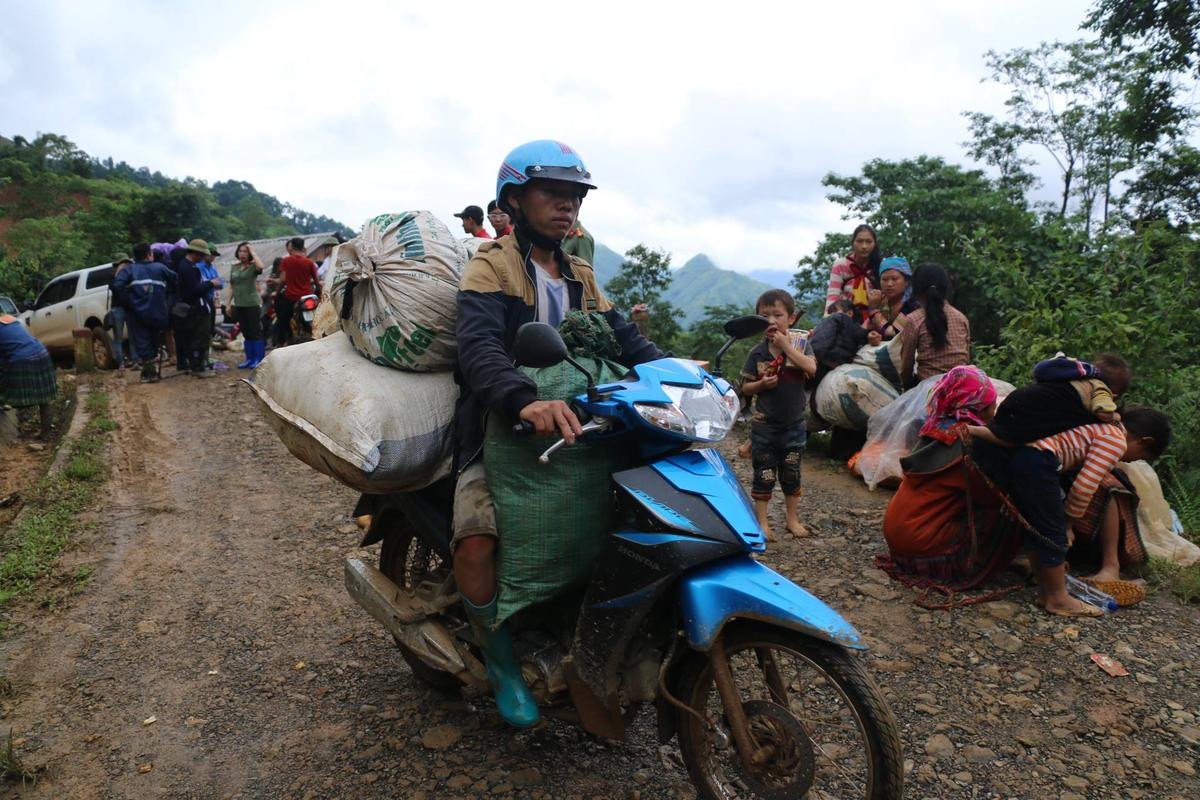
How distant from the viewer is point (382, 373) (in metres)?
2.76

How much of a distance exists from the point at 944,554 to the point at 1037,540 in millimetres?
485

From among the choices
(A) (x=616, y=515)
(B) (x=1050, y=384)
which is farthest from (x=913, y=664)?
(A) (x=616, y=515)

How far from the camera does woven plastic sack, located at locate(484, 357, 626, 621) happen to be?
2438mm

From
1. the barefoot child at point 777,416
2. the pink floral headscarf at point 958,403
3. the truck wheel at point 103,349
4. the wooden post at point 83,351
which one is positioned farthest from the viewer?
the truck wheel at point 103,349

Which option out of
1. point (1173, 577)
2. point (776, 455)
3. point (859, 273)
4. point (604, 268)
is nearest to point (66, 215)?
point (604, 268)

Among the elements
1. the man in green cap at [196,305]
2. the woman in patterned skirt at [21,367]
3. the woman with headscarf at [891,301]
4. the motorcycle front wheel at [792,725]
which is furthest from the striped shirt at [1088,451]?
the man in green cap at [196,305]

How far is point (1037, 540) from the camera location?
3.91 m

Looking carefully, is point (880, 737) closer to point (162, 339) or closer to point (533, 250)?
point (533, 250)

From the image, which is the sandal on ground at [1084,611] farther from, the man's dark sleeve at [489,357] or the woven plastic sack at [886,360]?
the man's dark sleeve at [489,357]

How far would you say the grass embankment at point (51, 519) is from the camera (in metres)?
4.37

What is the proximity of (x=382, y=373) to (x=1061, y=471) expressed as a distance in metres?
3.47

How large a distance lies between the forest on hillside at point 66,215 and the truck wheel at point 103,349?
483 inches

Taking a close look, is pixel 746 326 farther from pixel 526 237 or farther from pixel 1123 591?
pixel 1123 591

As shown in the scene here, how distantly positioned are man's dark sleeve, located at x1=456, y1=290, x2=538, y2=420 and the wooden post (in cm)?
1090
